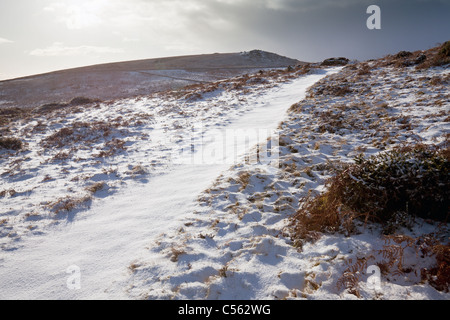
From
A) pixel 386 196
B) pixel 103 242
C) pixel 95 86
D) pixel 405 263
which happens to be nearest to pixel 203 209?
pixel 103 242

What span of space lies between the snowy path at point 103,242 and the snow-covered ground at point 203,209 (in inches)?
1.0

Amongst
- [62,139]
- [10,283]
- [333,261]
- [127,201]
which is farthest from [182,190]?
[62,139]

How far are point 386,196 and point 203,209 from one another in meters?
3.49

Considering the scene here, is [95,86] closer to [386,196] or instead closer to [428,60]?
[428,60]

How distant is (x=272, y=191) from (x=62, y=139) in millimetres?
11768

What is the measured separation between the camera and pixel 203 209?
5168mm

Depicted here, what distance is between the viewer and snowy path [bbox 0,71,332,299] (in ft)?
11.5

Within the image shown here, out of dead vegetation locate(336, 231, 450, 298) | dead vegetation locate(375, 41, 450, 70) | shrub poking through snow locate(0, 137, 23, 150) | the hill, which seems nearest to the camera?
dead vegetation locate(336, 231, 450, 298)

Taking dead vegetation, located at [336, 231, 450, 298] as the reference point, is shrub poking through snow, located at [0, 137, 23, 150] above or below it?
above

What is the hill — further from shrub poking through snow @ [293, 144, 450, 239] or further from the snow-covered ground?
shrub poking through snow @ [293, 144, 450, 239]

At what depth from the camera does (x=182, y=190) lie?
248 inches

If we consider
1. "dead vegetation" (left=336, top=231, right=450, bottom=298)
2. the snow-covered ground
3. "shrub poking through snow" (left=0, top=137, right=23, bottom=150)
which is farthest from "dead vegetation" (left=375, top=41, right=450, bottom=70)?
"shrub poking through snow" (left=0, top=137, right=23, bottom=150)

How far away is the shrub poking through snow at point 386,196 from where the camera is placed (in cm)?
349

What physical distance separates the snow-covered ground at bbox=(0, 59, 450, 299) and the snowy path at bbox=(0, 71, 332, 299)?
0.09ft
